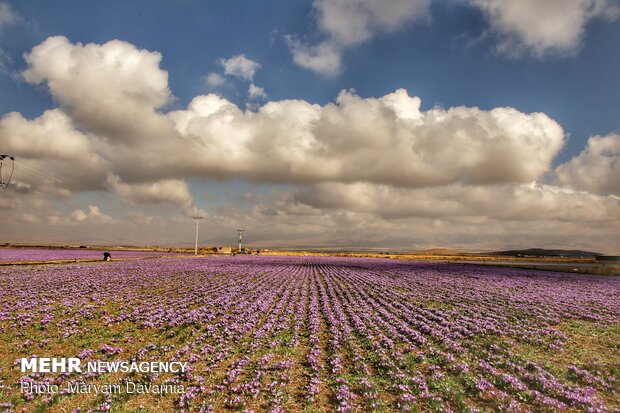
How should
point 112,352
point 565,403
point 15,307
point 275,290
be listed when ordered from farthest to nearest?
point 275,290 < point 15,307 < point 112,352 < point 565,403

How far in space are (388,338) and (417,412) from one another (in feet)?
22.2

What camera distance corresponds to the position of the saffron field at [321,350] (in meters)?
9.35

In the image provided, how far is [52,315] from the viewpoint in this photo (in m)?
17.9

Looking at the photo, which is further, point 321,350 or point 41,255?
point 41,255

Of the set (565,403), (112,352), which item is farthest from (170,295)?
(565,403)

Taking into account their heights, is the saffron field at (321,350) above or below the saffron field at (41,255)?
above

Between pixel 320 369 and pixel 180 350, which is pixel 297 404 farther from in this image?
pixel 180 350

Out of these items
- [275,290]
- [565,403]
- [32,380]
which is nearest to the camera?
[565,403]

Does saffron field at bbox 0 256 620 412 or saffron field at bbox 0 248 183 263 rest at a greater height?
saffron field at bbox 0 256 620 412

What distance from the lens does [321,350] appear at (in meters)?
13.9

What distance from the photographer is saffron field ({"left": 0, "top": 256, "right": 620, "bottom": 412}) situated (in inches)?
368

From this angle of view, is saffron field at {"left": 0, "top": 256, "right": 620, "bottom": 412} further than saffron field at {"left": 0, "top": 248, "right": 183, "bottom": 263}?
No

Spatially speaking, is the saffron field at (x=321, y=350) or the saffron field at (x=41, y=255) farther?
the saffron field at (x=41, y=255)

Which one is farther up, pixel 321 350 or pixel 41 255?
pixel 321 350
